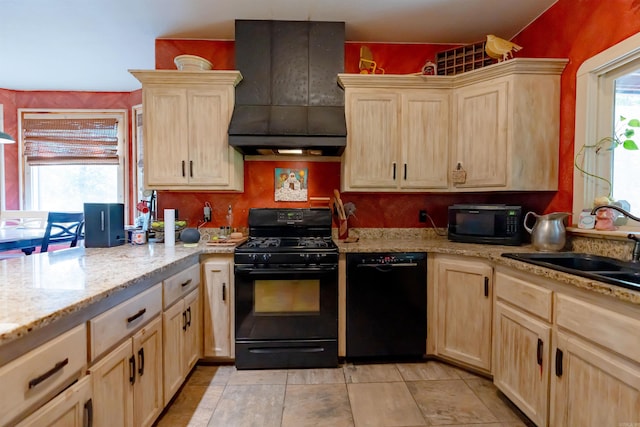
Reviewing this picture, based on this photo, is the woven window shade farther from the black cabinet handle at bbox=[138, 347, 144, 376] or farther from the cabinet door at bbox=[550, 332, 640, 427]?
the cabinet door at bbox=[550, 332, 640, 427]

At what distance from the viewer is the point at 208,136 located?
2.55 m

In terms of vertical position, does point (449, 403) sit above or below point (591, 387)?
below

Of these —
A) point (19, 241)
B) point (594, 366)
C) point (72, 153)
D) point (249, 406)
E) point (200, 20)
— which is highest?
point (200, 20)

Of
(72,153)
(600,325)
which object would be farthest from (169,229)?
(72,153)

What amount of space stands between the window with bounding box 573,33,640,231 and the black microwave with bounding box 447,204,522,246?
367mm

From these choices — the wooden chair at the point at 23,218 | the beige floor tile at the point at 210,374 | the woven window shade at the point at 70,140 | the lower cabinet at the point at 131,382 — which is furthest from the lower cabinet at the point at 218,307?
the wooden chair at the point at 23,218

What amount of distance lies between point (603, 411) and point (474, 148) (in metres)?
1.80

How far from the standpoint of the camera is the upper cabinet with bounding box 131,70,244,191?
8.25 ft

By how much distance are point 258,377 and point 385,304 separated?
3.44 feet

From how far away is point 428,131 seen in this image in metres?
2.62

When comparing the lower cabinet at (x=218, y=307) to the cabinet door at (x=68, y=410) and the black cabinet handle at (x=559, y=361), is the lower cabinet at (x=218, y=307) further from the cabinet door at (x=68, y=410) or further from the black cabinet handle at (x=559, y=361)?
the black cabinet handle at (x=559, y=361)

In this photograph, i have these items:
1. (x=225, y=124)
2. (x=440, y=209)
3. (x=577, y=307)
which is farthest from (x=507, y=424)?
(x=225, y=124)

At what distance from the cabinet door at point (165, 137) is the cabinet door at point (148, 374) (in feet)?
4.21

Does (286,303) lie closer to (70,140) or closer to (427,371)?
(427,371)
